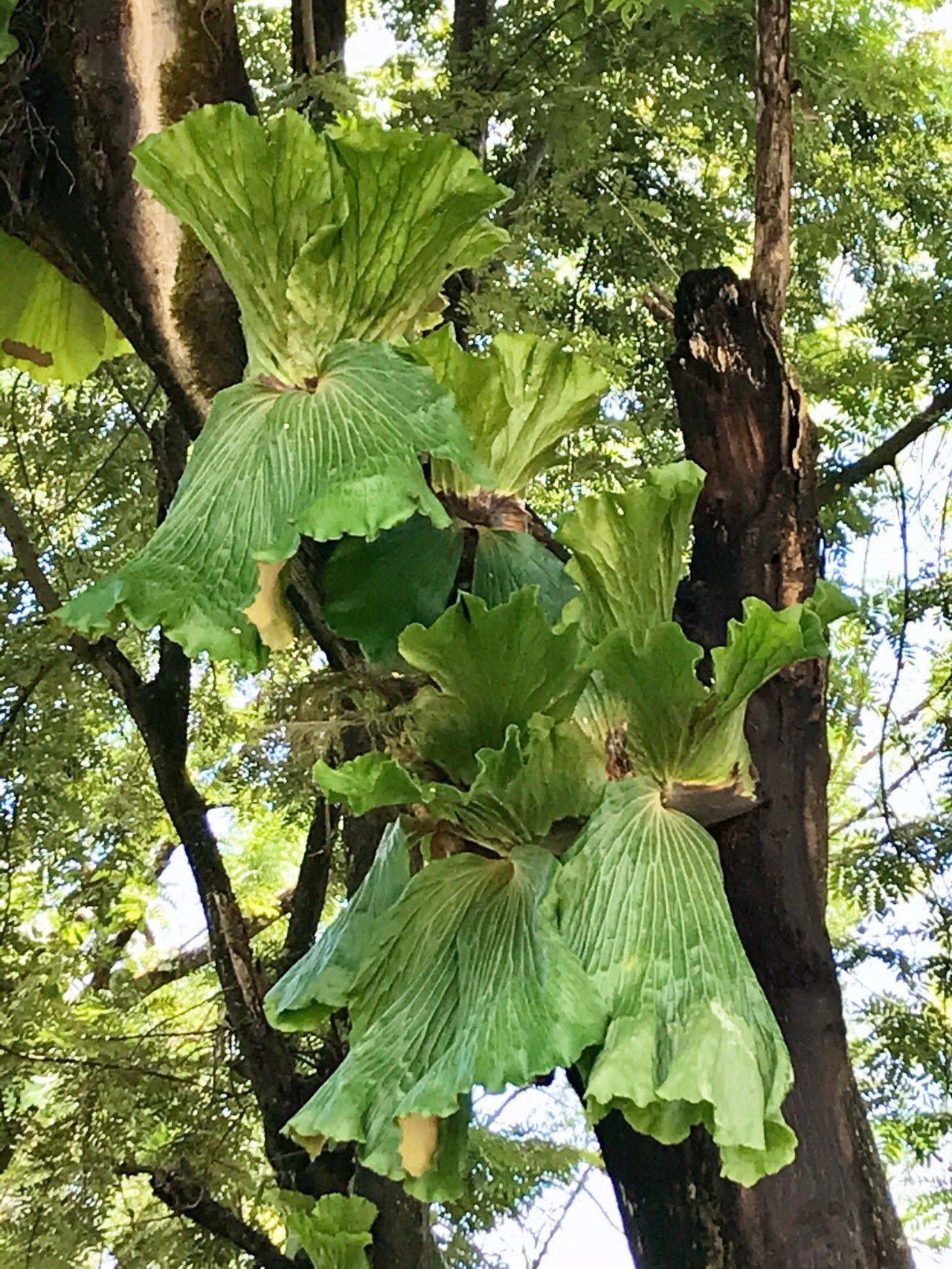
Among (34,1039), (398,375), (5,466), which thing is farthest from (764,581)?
(5,466)

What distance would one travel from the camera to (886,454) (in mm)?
1584

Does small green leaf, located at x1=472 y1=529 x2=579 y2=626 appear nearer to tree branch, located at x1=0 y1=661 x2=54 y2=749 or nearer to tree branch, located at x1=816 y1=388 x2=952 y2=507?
tree branch, located at x1=816 y1=388 x2=952 y2=507

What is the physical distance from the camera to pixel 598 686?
609 mm

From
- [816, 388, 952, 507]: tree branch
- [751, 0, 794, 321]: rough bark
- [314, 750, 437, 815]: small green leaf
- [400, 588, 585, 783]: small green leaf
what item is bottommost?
[314, 750, 437, 815]: small green leaf

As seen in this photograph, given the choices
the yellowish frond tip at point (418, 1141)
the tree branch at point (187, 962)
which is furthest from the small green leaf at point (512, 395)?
the tree branch at point (187, 962)

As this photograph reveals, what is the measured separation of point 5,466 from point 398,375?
2.10 meters

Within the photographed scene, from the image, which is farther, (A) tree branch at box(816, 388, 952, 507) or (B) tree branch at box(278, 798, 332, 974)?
(B) tree branch at box(278, 798, 332, 974)

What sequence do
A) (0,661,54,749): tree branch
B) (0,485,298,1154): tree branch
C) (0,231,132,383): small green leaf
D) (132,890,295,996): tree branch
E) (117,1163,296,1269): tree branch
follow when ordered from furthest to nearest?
1. (132,890,295,996): tree branch
2. (0,661,54,749): tree branch
3. (0,485,298,1154): tree branch
4. (117,1163,296,1269): tree branch
5. (0,231,132,383): small green leaf

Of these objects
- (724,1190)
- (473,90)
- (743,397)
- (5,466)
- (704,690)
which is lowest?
(724,1190)

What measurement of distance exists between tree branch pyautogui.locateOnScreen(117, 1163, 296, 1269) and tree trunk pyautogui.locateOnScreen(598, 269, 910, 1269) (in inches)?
39.1

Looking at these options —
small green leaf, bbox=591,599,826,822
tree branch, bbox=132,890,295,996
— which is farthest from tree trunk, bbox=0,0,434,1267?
tree branch, bbox=132,890,295,996

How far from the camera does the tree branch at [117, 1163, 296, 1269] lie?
1474 millimetres

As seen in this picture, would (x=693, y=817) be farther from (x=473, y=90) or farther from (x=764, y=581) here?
(x=473, y=90)

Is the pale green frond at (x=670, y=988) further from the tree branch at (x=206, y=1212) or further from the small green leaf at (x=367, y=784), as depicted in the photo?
the tree branch at (x=206, y=1212)
